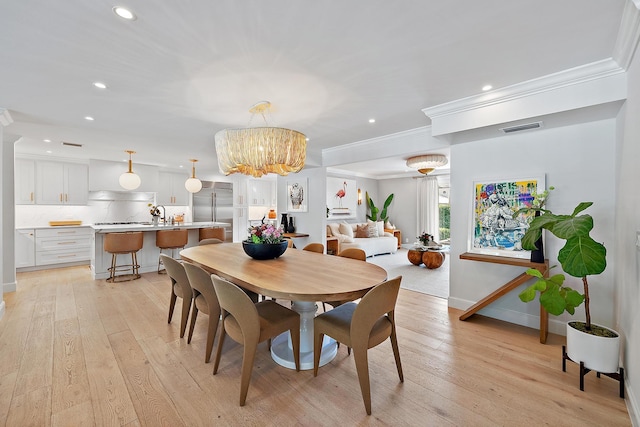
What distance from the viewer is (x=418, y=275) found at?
5156mm

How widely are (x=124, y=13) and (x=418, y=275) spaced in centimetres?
526

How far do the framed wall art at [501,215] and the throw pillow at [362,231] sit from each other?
4371 millimetres

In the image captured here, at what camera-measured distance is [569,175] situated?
2.71 m

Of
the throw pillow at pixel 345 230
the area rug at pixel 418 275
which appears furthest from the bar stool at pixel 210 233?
the area rug at pixel 418 275

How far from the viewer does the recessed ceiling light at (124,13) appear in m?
1.51

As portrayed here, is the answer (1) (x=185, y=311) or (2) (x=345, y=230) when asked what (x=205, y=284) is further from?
(2) (x=345, y=230)

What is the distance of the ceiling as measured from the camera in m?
1.56

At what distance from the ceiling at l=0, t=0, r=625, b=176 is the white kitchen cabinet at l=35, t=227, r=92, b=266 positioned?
322 centimetres

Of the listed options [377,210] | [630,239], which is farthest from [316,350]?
[377,210]

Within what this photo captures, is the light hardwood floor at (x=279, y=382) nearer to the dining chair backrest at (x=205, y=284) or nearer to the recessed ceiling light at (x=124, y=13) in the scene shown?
the dining chair backrest at (x=205, y=284)

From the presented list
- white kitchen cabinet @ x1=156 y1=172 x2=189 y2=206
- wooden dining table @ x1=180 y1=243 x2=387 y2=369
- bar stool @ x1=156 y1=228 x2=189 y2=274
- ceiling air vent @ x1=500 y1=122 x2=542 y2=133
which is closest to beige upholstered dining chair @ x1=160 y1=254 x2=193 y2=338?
wooden dining table @ x1=180 y1=243 x2=387 y2=369

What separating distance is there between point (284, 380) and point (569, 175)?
3.32 m

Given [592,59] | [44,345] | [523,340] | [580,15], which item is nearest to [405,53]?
[580,15]

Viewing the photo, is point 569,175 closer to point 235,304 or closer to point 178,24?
point 235,304
